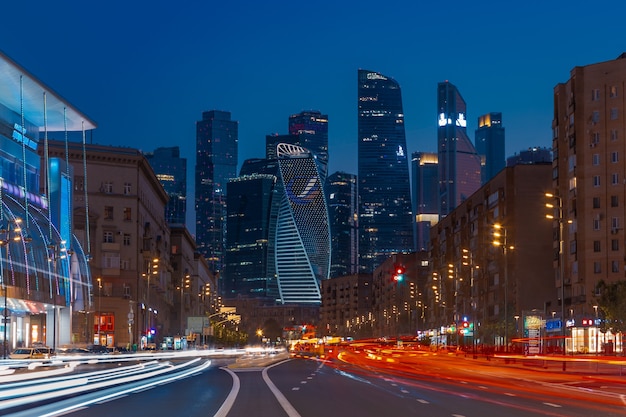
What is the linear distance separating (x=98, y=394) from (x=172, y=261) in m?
155

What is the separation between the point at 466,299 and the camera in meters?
158

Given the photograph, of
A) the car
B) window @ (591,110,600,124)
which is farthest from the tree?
the car

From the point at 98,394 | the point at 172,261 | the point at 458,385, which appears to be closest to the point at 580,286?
the point at 458,385

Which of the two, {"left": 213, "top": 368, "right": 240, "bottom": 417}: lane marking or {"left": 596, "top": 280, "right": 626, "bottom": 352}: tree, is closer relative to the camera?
{"left": 213, "top": 368, "right": 240, "bottom": 417}: lane marking

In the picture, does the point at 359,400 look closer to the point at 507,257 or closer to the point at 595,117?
the point at 595,117

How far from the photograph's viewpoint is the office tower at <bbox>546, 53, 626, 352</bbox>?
10525 centimetres

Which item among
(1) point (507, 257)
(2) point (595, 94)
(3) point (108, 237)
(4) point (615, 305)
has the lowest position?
(4) point (615, 305)

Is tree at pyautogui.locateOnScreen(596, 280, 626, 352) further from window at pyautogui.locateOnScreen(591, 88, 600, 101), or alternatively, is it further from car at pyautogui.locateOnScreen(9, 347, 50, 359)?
car at pyautogui.locateOnScreen(9, 347, 50, 359)

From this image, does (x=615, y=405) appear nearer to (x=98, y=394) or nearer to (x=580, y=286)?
(x=98, y=394)

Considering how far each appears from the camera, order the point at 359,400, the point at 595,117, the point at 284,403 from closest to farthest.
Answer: the point at 284,403 < the point at 359,400 < the point at 595,117

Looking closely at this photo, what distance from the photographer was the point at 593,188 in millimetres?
107438

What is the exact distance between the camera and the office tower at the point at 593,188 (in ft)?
345

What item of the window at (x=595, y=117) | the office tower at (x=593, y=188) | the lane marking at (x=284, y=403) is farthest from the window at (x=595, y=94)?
the lane marking at (x=284, y=403)

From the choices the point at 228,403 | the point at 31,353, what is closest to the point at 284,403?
the point at 228,403
